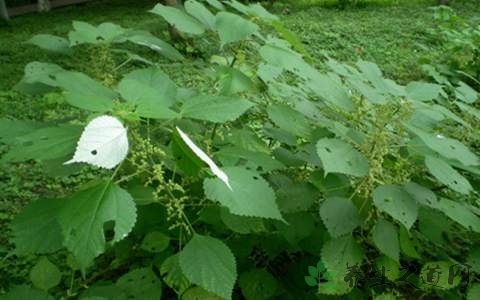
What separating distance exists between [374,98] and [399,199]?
250 millimetres

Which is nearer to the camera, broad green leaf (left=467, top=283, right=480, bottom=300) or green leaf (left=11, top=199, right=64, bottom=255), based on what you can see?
green leaf (left=11, top=199, right=64, bottom=255)

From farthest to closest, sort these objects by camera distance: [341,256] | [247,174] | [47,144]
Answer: [341,256], [247,174], [47,144]

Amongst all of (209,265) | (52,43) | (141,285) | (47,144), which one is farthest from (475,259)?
(52,43)

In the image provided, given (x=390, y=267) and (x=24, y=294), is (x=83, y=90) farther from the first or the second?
(x=390, y=267)

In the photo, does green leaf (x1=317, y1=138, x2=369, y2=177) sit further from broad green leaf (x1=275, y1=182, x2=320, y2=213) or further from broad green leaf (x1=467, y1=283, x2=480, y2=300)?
broad green leaf (x1=467, y1=283, x2=480, y2=300)

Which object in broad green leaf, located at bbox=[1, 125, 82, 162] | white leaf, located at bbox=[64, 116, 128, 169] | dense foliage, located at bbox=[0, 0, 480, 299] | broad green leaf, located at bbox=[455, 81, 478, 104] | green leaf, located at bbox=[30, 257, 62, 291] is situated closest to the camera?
white leaf, located at bbox=[64, 116, 128, 169]

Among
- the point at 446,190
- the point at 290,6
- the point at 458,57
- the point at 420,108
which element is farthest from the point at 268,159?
the point at 290,6

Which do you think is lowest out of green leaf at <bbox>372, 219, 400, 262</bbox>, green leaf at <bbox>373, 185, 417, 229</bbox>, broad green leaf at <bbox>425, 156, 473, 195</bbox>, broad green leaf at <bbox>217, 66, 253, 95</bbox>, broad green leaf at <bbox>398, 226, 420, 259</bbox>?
broad green leaf at <bbox>398, 226, 420, 259</bbox>

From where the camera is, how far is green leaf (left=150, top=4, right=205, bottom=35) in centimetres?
117

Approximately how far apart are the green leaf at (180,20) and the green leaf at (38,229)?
483 millimetres

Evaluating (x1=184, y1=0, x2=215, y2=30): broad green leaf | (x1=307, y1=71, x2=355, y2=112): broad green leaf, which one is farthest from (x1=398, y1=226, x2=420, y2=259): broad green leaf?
(x1=184, y1=0, x2=215, y2=30): broad green leaf

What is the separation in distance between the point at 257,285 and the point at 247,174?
0.46 metres

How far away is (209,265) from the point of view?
0.95 meters

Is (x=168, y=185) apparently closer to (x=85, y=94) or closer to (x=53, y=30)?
(x=85, y=94)
